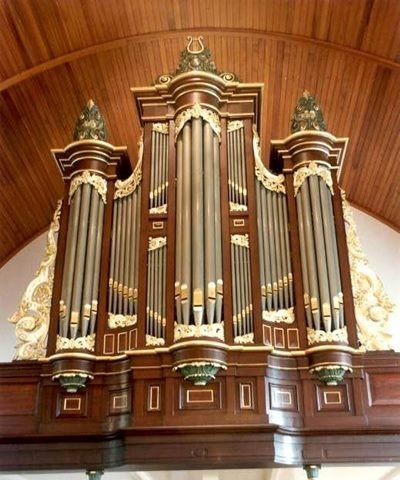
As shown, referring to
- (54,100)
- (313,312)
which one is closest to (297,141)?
(313,312)

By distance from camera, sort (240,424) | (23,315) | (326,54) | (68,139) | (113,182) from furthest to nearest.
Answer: (68,139), (326,54), (113,182), (23,315), (240,424)

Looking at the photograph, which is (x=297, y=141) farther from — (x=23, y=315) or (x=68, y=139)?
(x=68, y=139)

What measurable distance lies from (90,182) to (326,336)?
3.24 metres

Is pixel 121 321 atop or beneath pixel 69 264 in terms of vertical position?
beneath

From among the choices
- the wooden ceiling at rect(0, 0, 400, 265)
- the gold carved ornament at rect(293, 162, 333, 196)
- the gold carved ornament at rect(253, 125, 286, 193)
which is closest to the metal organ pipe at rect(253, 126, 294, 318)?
the gold carved ornament at rect(253, 125, 286, 193)

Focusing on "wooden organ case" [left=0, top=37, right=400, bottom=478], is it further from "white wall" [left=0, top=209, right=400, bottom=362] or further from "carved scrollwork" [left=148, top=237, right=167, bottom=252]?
"white wall" [left=0, top=209, right=400, bottom=362]

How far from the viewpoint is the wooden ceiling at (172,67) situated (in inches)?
379

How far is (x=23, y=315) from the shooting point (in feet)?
25.9

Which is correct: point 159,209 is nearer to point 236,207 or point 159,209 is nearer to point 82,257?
point 236,207

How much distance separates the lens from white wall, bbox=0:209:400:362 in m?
11.6

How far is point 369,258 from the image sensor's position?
39.0 feet

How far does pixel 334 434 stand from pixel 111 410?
222cm

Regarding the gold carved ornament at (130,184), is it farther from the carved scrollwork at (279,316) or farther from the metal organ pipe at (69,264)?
the carved scrollwork at (279,316)

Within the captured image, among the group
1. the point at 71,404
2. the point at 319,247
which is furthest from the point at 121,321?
the point at 319,247
